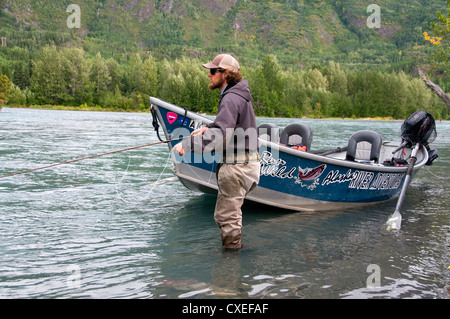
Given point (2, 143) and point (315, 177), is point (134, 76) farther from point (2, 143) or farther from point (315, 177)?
point (315, 177)

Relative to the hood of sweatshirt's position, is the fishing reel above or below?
below

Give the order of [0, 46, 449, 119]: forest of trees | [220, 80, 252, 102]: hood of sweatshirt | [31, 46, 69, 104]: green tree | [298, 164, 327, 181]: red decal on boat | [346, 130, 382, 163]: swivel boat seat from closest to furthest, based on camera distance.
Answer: [220, 80, 252, 102]: hood of sweatshirt
[298, 164, 327, 181]: red decal on boat
[346, 130, 382, 163]: swivel boat seat
[0, 46, 449, 119]: forest of trees
[31, 46, 69, 104]: green tree

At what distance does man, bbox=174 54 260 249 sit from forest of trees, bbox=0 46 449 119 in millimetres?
87125

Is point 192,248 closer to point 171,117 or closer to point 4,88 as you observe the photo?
point 171,117

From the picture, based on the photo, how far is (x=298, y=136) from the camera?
40.2 feet

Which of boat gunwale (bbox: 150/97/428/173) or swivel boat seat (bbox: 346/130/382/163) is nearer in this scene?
boat gunwale (bbox: 150/97/428/173)

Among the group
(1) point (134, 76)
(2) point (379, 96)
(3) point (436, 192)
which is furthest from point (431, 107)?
(3) point (436, 192)

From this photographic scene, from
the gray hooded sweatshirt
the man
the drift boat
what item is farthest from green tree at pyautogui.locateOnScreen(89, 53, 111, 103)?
the gray hooded sweatshirt

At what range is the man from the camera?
5.68 m

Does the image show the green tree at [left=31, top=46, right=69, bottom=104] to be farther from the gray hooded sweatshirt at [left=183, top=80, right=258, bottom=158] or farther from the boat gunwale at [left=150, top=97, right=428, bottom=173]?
the gray hooded sweatshirt at [left=183, top=80, right=258, bottom=158]

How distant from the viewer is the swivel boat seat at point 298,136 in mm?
12125

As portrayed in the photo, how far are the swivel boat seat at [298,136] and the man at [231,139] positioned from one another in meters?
6.13

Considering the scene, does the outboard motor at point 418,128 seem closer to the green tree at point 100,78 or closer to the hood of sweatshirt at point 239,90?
the hood of sweatshirt at point 239,90
